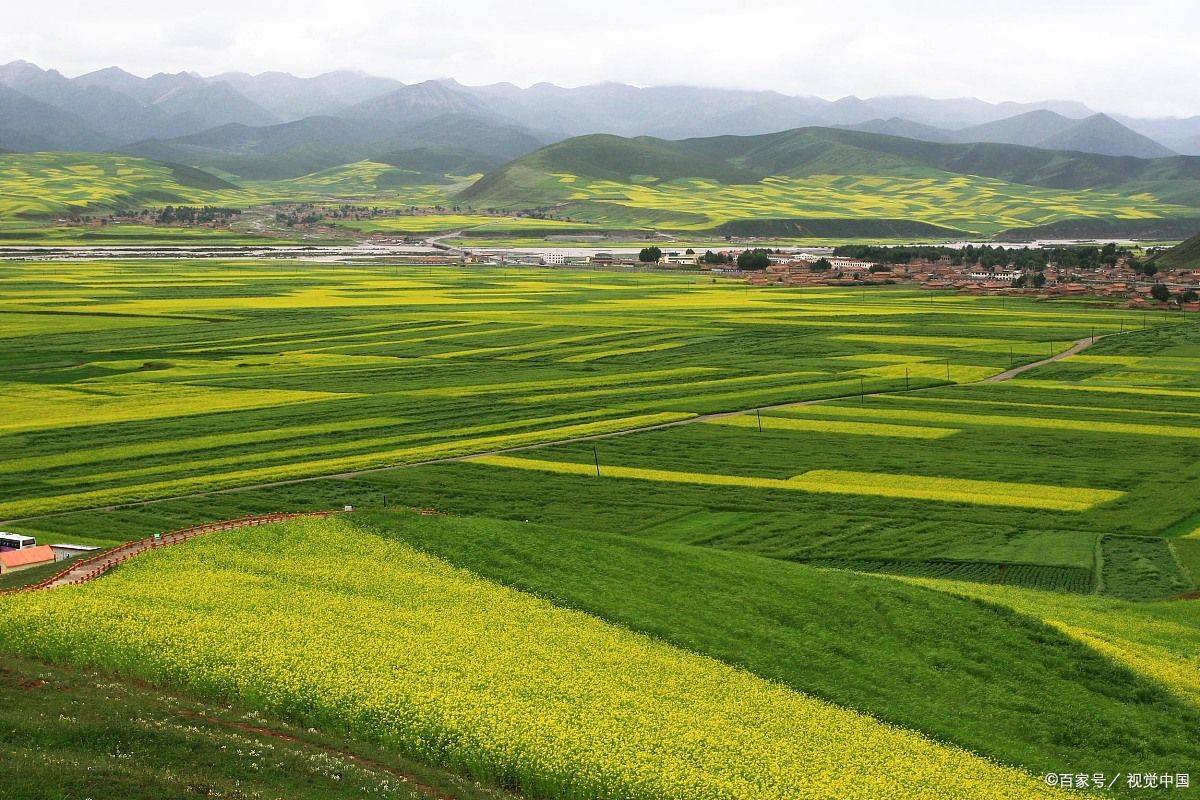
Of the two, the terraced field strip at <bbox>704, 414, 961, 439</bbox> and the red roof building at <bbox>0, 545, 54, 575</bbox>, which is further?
the terraced field strip at <bbox>704, 414, 961, 439</bbox>

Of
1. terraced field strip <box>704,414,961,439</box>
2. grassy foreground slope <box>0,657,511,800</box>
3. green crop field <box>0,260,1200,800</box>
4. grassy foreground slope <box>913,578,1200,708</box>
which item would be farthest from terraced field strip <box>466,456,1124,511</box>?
grassy foreground slope <box>0,657,511,800</box>

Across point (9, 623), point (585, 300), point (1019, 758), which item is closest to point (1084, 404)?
point (1019, 758)

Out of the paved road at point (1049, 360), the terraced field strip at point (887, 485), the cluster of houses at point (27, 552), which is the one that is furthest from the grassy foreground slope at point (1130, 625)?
the paved road at point (1049, 360)

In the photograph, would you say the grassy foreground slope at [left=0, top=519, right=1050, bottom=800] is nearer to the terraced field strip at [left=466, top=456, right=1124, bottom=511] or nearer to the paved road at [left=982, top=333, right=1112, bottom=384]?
the terraced field strip at [left=466, top=456, right=1124, bottom=511]

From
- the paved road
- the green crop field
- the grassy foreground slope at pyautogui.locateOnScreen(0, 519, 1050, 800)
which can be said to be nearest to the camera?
the grassy foreground slope at pyautogui.locateOnScreen(0, 519, 1050, 800)

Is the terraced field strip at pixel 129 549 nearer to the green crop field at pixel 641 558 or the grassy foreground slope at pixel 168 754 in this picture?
the green crop field at pixel 641 558

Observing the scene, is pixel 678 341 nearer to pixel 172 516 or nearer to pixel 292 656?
pixel 172 516
